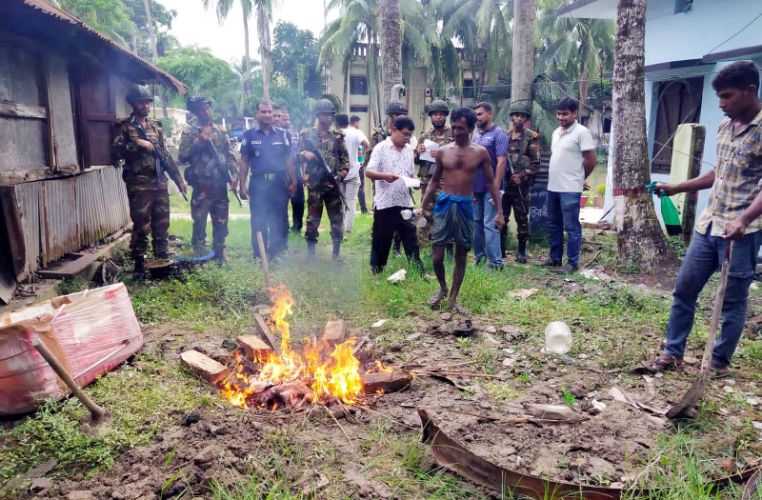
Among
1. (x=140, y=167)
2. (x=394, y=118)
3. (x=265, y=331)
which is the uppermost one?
(x=394, y=118)

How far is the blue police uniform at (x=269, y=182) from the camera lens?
23.4 feet

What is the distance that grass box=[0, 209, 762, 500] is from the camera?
9.43ft

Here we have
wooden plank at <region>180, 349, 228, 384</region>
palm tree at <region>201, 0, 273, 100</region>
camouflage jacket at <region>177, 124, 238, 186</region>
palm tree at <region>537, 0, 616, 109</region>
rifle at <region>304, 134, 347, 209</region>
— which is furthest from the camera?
palm tree at <region>201, 0, 273, 100</region>

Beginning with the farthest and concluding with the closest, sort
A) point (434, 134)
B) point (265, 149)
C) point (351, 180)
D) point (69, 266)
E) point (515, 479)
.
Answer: point (351, 180)
point (434, 134)
point (265, 149)
point (69, 266)
point (515, 479)

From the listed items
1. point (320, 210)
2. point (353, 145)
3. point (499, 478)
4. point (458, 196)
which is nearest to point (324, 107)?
point (320, 210)

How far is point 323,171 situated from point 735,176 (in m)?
4.86

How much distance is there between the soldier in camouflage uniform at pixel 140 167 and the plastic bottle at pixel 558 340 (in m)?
4.80

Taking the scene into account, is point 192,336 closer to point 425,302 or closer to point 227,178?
point 425,302

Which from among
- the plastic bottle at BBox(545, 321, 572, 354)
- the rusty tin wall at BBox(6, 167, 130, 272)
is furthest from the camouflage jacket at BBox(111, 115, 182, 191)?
the plastic bottle at BBox(545, 321, 572, 354)

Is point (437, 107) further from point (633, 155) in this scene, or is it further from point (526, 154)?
point (633, 155)

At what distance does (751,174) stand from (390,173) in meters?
3.62

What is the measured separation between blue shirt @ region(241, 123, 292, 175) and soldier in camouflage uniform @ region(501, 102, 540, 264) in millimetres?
3097

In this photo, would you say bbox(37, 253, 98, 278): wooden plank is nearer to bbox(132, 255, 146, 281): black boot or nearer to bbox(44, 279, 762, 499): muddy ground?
bbox(132, 255, 146, 281): black boot

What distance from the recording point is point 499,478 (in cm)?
275
